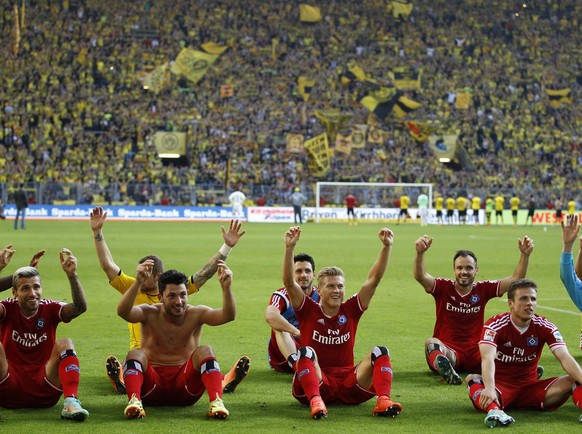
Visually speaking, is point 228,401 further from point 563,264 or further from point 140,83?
point 140,83

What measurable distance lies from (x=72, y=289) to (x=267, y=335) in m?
4.87

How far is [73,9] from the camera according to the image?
59156 mm

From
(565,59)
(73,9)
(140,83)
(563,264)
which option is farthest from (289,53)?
(563,264)

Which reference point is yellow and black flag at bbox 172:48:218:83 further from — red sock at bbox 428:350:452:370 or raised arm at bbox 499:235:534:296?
red sock at bbox 428:350:452:370

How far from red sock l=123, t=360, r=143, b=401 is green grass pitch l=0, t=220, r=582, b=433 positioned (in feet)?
0.79

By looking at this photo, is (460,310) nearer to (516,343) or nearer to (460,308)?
(460,308)

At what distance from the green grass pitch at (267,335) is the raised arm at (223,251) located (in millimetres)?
1091

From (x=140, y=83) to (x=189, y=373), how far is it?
51.1 meters

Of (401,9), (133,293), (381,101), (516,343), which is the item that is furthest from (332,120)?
(133,293)

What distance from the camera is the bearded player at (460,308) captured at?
28.2ft

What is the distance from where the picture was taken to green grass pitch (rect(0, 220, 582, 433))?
658 centimetres

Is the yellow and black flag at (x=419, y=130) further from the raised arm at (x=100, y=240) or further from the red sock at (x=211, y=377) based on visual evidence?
the red sock at (x=211, y=377)

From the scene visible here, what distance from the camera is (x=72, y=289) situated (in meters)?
6.75

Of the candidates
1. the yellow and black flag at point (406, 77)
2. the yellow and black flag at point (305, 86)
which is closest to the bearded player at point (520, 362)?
the yellow and black flag at point (305, 86)
